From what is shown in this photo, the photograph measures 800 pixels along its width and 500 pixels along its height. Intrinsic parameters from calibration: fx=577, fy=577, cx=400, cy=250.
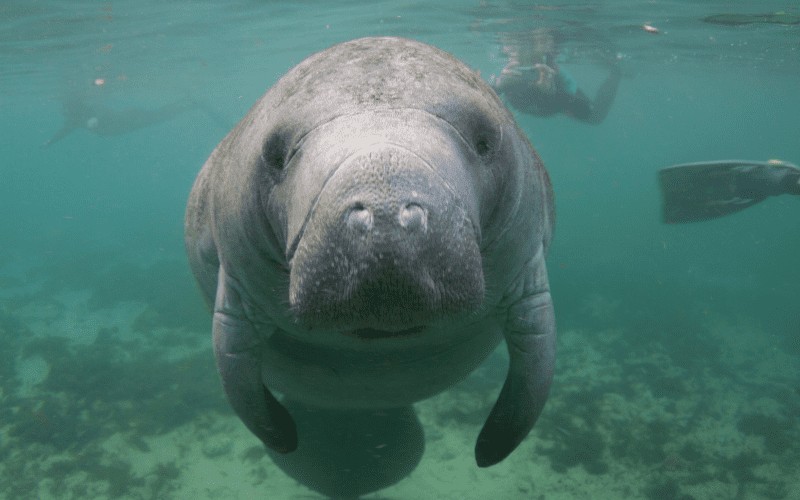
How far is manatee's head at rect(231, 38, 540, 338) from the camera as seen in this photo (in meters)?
1.30

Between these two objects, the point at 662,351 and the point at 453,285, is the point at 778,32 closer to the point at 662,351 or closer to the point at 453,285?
the point at 662,351

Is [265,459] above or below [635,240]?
above

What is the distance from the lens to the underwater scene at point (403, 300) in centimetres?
167

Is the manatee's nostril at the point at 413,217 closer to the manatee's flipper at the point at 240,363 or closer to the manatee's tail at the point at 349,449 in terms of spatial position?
the manatee's flipper at the point at 240,363

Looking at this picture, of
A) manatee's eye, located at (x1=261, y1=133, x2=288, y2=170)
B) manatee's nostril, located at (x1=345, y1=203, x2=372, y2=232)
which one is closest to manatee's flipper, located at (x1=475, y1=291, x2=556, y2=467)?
manatee's eye, located at (x1=261, y1=133, x2=288, y2=170)

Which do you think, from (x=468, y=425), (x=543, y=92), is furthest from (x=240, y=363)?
(x=543, y=92)

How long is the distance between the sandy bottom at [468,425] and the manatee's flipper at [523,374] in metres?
3.88

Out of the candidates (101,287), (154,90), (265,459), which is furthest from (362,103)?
(154,90)

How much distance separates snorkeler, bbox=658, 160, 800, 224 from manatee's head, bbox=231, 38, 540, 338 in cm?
819

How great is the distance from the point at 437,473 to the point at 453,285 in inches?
237

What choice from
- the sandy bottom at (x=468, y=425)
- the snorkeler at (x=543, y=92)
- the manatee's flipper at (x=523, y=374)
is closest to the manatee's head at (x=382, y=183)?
the manatee's flipper at (x=523, y=374)

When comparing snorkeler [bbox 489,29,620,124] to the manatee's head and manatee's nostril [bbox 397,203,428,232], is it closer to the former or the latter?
the manatee's head

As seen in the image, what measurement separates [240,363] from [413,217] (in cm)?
155

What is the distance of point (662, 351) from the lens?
11008mm
